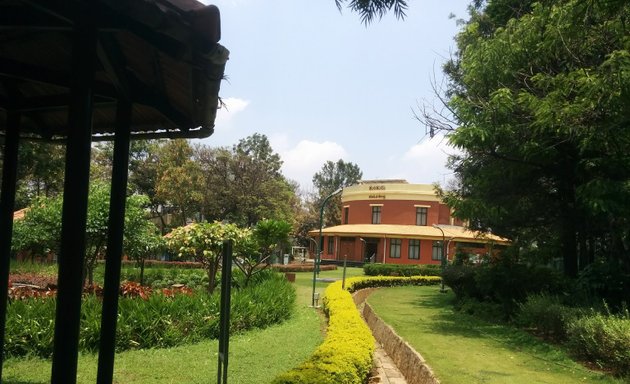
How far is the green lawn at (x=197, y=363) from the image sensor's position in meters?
6.96

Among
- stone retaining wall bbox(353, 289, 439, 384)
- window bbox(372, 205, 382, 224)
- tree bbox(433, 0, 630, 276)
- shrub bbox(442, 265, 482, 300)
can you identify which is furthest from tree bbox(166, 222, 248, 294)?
window bbox(372, 205, 382, 224)

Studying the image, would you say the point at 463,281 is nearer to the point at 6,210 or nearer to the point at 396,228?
the point at 6,210

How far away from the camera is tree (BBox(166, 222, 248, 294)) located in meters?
14.3

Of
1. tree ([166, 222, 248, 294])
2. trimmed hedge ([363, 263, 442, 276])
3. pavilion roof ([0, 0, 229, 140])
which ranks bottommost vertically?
trimmed hedge ([363, 263, 442, 276])

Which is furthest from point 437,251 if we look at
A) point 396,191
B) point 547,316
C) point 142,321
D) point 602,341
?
point 142,321

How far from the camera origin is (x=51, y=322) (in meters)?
8.29

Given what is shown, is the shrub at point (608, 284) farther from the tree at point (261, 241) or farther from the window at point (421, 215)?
the window at point (421, 215)

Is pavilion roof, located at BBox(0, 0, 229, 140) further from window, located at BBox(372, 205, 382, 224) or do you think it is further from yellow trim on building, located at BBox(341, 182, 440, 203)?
window, located at BBox(372, 205, 382, 224)

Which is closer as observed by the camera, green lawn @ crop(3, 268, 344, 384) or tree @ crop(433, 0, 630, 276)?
green lawn @ crop(3, 268, 344, 384)

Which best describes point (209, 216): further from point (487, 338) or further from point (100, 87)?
point (100, 87)

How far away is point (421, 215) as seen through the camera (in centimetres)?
4834

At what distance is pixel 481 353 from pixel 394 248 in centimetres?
3822

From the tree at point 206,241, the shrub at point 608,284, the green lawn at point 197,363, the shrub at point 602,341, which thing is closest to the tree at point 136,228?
the tree at point 206,241

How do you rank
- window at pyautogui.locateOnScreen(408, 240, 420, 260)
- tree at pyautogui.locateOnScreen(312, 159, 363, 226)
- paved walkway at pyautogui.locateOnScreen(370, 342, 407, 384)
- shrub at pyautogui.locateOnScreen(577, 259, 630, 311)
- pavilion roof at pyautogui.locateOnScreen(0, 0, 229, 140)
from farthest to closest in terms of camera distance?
tree at pyautogui.locateOnScreen(312, 159, 363, 226), window at pyautogui.locateOnScreen(408, 240, 420, 260), shrub at pyautogui.locateOnScreen(577, 259, 630, 311), paved walkway at pyautogui.locateOnScreen(370, 342, 407, 384), pavilion roof at pyautogui.locateOnScreen(0, 0, 229, 140)
